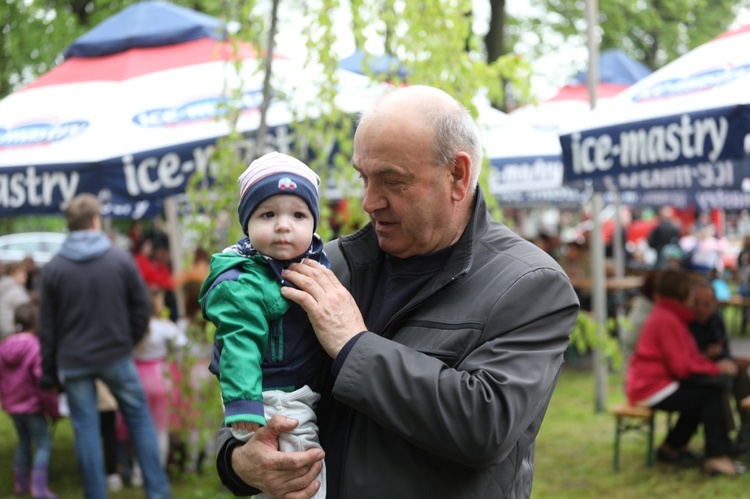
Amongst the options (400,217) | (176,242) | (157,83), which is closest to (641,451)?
(176,242)

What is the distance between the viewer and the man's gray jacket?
6.41ft

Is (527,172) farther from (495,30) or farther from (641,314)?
(495,30)

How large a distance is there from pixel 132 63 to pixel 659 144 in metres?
4.19

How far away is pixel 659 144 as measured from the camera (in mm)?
5422

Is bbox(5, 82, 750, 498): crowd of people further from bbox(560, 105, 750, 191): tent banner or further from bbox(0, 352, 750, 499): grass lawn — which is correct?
bbox(0, 352, 750, 499): grass lawn

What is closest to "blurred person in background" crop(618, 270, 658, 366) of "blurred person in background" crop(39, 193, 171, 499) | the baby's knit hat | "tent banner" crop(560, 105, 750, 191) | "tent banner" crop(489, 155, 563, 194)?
"tent banner" crop(489, 155, 563, 194)

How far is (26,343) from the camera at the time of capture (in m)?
6.96

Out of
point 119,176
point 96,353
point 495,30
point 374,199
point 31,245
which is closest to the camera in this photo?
point 374,199

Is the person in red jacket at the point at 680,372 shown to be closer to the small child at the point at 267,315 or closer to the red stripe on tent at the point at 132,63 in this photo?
the red stripe on tent at the point at 132,63

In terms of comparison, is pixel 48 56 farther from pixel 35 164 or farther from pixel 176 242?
pixel 35 164

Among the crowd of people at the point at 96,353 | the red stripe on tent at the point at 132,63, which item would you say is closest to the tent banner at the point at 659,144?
the crowd of people at the point at 96,353

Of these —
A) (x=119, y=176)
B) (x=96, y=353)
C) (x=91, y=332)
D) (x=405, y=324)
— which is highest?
(x=119, y=176)

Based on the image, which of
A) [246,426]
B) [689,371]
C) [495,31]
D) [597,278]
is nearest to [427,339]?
[246,426]

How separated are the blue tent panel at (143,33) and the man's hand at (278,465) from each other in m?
5.84
